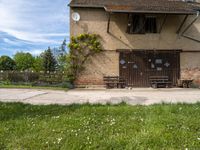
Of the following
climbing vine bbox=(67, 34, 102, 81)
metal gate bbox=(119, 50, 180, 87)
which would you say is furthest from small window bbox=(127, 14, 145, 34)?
climbing vine bbox=(67, 34, 102, 81)

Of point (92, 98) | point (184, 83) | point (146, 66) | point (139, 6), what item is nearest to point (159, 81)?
point (146, 66)

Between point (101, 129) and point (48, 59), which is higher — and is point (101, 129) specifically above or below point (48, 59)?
below

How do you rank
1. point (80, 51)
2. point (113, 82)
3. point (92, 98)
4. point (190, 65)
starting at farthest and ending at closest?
point (190, 65) < point (80, 51) < point (113, 82) < point (92, 98)

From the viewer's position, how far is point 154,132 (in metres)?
5.10

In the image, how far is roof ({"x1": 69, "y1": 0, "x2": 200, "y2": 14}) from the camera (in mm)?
17297

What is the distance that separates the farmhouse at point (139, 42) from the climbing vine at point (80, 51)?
0.38 metres

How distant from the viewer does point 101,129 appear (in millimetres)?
5387

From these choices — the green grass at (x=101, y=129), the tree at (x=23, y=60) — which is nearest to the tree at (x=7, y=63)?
the tree at (x=23, y=60)

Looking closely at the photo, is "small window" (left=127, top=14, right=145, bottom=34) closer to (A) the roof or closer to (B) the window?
(B) the window

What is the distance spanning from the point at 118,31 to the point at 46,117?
1354 centimetres

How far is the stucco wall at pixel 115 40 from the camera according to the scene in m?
18.9

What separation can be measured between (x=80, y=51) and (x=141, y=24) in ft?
16.0

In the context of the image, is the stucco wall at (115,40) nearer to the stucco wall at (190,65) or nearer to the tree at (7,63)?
the stucco wall at (190,65)

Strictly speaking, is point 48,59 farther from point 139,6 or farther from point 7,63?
point 7,63
